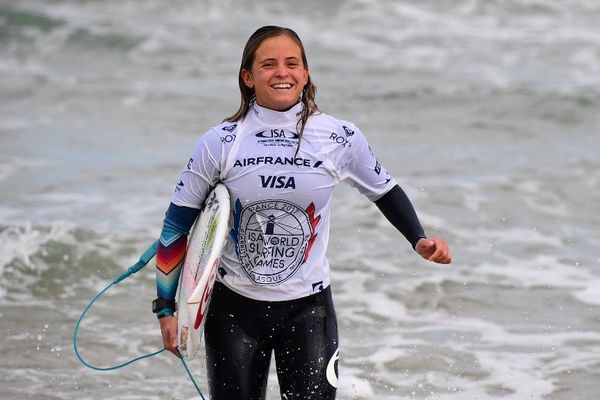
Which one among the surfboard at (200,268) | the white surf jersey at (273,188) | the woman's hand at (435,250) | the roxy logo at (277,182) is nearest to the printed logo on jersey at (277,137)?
the white surf jersey at (273,188)

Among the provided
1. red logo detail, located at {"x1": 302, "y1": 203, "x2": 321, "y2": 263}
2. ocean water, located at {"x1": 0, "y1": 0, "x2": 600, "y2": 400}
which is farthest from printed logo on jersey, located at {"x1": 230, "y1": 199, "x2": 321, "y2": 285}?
ocean water, located at {"x1": 0, "y1": 0, "x2": 600, "y2": 400}

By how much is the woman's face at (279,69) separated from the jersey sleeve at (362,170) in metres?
0.26

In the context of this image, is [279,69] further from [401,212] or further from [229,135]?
[401,212]

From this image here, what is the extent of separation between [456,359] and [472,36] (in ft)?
41.3

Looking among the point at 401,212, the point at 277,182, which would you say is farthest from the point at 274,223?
the point at 401,212

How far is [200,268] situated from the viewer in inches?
154

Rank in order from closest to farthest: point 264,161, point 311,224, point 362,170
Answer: point 264,161 < point 311,224 < point 362,170

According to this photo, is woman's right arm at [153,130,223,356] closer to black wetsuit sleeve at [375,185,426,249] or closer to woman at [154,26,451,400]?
woman at [154,26,451,400]

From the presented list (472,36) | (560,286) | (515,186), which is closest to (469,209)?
(515,186)

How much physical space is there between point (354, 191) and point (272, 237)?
6.84 meters

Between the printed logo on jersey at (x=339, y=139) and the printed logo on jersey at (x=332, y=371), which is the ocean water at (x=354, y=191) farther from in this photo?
the printed logo on jersey at (x=339, y=139)

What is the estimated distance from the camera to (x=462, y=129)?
43.9ft

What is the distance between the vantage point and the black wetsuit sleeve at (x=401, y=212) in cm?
414

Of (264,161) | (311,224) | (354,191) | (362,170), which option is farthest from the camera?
(354,191)
